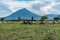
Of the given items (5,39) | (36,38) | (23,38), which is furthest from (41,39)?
(5,39)

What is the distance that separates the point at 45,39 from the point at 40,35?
1315 mm

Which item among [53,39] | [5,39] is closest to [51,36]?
[53,39]

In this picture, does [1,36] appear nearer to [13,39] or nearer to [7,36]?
[7,36]

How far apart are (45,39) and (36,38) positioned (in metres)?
0.67

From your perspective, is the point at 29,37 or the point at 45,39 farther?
the point at 29,37

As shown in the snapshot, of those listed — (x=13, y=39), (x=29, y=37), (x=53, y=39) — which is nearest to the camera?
(x=53, y=39)

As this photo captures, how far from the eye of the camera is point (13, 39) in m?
11.6

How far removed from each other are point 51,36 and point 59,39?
3.78 feet

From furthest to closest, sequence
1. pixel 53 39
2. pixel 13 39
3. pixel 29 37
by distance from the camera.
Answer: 1. pixel 29 37
2. pixel 13 39
3. pixel 53 39

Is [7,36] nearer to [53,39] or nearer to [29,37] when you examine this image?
[29,37]

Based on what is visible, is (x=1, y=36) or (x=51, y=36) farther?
(x=1, y=36)

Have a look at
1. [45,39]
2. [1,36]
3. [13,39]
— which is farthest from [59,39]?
[1,36]

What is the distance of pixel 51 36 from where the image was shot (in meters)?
11.1

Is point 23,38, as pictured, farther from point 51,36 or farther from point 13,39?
point 51,36
